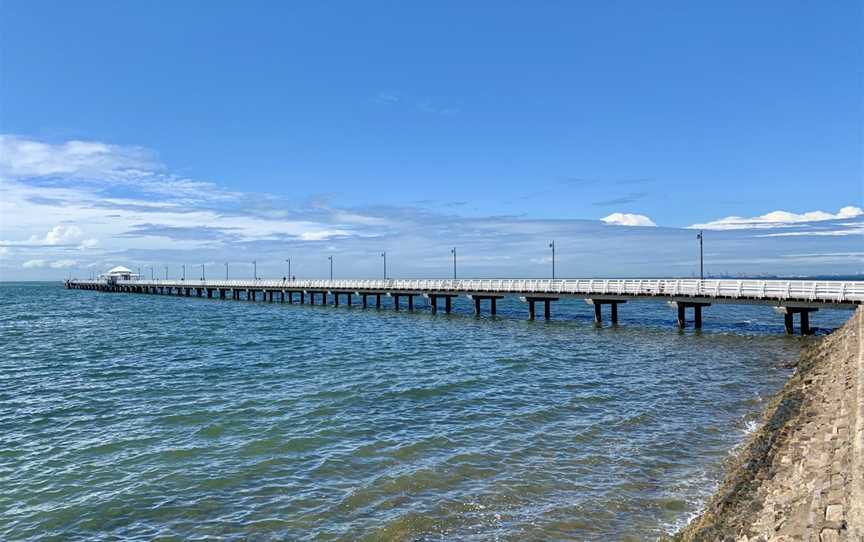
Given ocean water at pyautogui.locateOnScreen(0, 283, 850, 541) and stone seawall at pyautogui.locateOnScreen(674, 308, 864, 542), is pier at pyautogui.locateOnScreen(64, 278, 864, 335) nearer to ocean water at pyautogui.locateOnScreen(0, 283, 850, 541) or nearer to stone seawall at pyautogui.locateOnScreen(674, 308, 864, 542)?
ocean water at pyautogui.locateOnScreen(0, 283, 850, 541)

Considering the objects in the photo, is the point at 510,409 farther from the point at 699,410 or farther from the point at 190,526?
the point at 190,526

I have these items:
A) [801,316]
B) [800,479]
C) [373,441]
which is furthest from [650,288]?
[800,479]

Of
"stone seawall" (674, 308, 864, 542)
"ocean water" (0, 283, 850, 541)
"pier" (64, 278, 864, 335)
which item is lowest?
"ocean water" (0, 283, 850, 541)

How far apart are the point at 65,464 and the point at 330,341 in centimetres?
1865

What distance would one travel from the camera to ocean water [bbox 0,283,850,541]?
313 inches

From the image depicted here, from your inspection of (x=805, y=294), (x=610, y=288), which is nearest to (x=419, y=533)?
(x=805, y=294)

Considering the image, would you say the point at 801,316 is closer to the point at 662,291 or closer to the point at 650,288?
the point at 662,291

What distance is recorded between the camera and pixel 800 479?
7.11 meters

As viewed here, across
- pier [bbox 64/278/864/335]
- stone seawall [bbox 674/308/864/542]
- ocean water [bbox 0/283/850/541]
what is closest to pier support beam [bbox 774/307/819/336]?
pier [bbox 64/278/864/335]

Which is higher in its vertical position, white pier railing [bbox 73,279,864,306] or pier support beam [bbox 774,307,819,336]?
white pier railing [bbox 73,279,864,306]

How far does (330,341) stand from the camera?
29.0 metres

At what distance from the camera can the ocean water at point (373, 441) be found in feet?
26.0

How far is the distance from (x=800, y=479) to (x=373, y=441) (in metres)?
7.39

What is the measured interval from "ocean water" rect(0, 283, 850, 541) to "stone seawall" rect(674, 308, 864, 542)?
0.80 metres
